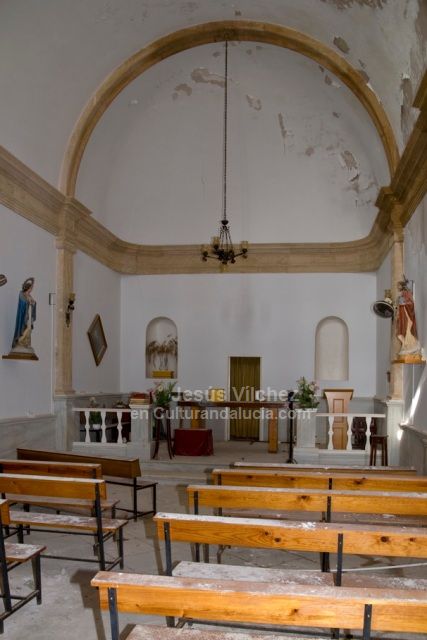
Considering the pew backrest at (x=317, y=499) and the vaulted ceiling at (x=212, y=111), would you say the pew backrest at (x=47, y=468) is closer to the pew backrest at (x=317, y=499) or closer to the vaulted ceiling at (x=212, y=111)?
the pew backrest at (x=317, y=499)

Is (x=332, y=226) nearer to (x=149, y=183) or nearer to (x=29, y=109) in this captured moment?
(x=149, y=183)

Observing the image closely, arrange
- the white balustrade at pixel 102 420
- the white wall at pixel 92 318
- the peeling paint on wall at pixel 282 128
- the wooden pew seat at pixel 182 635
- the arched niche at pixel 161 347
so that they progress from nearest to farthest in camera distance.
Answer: the wooden pew seat at pixel 182 635 → the white balustrade at pixel 102 420 → the white wall at pixel 92 318 → the peeling paint on wall at pixel 282 128 → the arched niche at pixel 161 347

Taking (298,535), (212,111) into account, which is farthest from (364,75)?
(298,535)

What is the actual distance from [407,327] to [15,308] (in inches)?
237

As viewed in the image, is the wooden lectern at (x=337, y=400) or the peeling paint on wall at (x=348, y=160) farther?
the peeling paint on wall at (x=348, y=160)

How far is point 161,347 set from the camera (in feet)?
51.0

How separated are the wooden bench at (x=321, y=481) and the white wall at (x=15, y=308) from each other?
4931 mm

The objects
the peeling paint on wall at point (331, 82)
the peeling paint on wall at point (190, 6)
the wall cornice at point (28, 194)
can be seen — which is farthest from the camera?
the peeling paint on wall at point (331, 82)

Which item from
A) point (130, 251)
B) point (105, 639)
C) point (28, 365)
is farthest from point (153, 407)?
point (105, 639)

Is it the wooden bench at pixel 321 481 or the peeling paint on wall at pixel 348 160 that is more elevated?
the peeling paint on wall at pixel 348 160

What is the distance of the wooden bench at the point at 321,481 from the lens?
222 inches

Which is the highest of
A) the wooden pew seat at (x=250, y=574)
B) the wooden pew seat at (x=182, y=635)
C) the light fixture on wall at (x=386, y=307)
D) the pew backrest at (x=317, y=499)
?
the light fixture on wall at (x=386, y=307)

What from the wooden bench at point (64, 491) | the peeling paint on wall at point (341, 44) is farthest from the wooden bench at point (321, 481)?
the peeling paint on wall at point (341, 44)

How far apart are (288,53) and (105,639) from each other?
11191 mm
